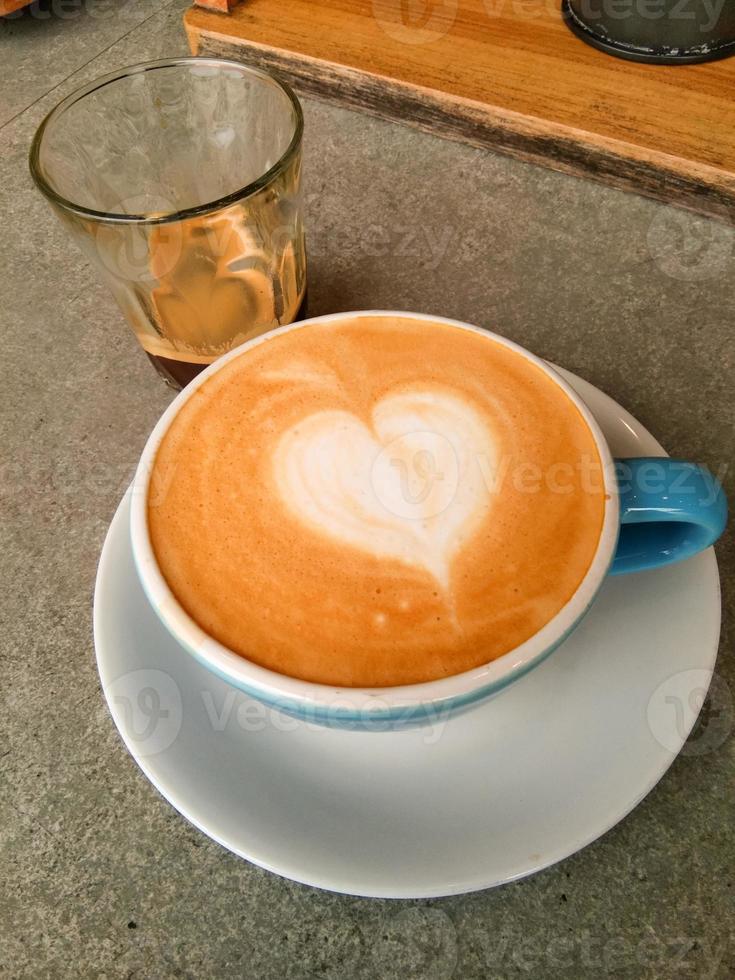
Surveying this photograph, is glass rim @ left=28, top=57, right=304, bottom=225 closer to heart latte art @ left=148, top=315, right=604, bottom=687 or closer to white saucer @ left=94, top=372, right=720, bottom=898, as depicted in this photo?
heart latte art @ left=148, top=315, right=604, bottom=687

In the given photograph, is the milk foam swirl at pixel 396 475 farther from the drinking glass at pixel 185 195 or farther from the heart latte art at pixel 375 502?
the drinking glass at pixel 185 195

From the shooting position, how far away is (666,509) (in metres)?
0.43

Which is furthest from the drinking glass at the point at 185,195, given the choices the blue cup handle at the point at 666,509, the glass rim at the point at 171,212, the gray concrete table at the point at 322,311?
the blue cup handle at the point at 666,509

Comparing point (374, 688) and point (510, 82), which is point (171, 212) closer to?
point (374, 688)

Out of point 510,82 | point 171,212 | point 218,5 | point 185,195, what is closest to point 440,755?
point 171,212

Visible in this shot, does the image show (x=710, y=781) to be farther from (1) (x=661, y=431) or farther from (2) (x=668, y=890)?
(1) (x=661, y=431)

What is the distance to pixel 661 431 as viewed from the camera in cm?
65

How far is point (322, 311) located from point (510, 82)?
0.35 meters

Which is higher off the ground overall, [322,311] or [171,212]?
[171,212]

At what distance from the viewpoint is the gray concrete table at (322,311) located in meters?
0.44

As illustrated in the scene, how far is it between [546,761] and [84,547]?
383 mm

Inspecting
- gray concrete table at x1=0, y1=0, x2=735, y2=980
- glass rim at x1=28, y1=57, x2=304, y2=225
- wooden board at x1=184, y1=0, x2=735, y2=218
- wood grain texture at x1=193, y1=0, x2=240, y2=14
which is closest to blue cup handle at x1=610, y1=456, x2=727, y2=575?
gray concrete table at x1=0, y1=0, x2=735, y2=980

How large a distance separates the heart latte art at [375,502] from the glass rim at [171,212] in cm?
11

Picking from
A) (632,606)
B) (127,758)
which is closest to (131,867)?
(127,758)
